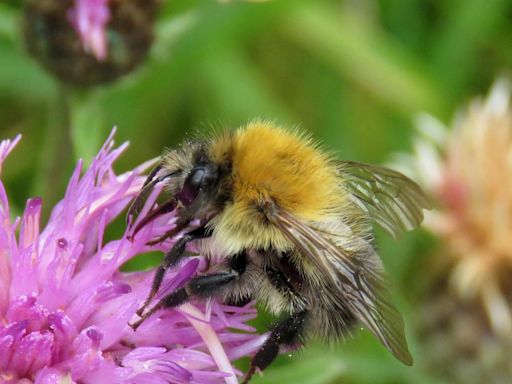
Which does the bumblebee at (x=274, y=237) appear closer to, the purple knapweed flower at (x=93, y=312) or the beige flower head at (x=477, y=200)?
the purple knapweed flower at (x=93, y=312)

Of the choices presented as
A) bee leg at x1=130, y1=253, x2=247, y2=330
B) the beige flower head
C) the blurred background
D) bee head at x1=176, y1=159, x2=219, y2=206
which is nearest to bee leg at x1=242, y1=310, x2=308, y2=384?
bee leg at x1=130, y1=253, x2=247, y2=330

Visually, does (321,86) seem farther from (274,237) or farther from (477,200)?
(274,237)

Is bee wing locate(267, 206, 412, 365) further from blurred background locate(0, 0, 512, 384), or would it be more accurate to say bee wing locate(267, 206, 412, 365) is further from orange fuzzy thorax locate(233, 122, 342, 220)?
Answer: blurred background locate(0, 0, 512, 384)

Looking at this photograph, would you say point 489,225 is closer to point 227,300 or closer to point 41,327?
point 227,300

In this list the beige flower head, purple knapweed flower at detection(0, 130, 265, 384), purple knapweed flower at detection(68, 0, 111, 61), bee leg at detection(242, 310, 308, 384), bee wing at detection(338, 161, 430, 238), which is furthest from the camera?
the beige flower head

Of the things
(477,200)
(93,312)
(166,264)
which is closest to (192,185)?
(166,264)

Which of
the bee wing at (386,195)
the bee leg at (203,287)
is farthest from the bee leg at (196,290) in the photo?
the bee wing at (386,195)
